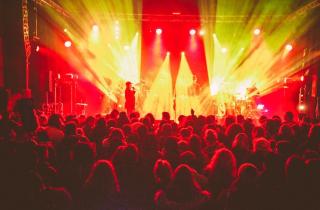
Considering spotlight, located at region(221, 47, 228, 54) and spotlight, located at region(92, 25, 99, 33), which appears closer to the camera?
spotlight, located at region(92, 25, 99, 33)

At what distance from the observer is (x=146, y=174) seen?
4.74 meters

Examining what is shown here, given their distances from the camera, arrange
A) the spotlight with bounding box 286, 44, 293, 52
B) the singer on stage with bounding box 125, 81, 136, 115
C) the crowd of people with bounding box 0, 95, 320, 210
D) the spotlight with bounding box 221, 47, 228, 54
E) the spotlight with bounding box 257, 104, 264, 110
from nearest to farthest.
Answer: the crowd of people with bounding box 0, 95, 320, 210
the singer on stage with bounding box 125, 81, 136, 115
the spotlight with bounding box 286, 44, 293, 52
the spotlight with bounding box 257, 104, 264, 110
the spotlight with bounding box 221, 47, 228, 54

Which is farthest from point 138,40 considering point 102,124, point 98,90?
point 102,124

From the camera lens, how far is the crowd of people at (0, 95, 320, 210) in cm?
380

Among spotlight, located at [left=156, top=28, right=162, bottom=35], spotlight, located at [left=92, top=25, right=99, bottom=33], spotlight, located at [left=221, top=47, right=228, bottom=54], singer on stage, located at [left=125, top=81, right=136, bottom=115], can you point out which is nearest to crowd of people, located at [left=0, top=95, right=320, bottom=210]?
singer on stage, located at [left=125, top=81, right=136, bottom=115]

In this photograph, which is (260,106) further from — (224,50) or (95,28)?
(95,28)

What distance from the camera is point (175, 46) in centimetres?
2008

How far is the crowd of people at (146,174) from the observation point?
380 centimetres

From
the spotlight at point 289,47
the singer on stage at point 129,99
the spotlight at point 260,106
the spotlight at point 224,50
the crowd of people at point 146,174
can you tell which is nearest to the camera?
the crowd of people at point 146,174

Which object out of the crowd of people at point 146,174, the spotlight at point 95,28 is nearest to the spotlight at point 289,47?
the spotlight at point 95,28

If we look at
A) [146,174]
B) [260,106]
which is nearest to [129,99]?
[260,106]

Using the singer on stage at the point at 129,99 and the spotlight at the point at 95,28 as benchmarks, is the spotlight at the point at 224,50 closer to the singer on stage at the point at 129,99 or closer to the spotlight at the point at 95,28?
the spotlight at the point at 95,28

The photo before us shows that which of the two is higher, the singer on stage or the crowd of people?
the singer on stage

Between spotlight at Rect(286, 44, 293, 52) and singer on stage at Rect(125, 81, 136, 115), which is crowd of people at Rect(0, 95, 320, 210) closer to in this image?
singer on stage at Rect(125, 81, 136, 115)
